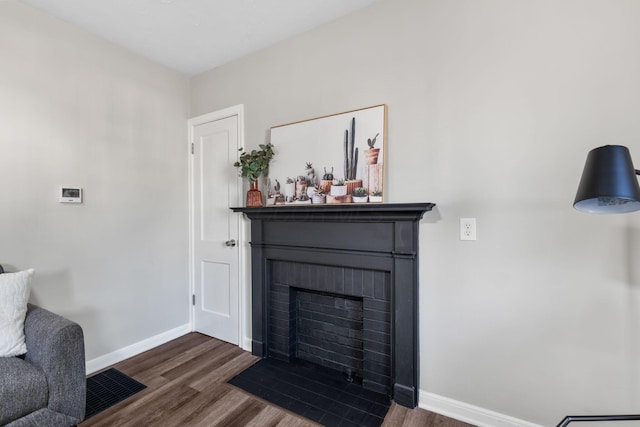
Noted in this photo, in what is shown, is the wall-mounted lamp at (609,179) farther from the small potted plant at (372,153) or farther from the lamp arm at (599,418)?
the small potted plant at (372,153)

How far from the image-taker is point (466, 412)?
1.72 meters

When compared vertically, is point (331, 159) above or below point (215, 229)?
above

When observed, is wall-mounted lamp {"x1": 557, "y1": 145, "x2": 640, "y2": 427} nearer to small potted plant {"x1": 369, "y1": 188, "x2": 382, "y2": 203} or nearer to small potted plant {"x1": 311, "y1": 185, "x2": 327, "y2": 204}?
small potted plant {"x1": 369, "y1": 188, "x2": 382, "y2": 203}

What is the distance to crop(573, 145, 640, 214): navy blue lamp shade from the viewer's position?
94 cm

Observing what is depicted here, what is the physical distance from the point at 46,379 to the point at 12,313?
1.44 feet

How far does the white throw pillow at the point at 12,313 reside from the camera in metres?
1.52

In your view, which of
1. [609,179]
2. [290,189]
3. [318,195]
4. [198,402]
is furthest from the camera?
[290,189]

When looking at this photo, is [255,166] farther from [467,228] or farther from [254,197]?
[467,228]

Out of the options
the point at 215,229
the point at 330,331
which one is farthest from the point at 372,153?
the point at 215,229

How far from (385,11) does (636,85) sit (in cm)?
139

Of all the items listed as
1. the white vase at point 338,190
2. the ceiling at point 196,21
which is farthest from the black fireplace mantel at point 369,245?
the ceiling at point 196,21

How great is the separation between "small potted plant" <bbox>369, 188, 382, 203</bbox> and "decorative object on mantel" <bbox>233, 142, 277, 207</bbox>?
36.4 inches

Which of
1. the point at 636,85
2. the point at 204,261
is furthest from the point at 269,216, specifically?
the point at 636,85

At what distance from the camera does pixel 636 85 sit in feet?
4.42
